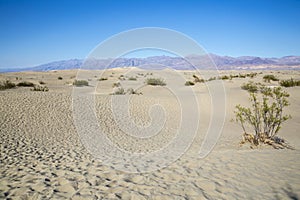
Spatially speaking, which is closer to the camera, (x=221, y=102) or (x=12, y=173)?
(x=12, y=173)

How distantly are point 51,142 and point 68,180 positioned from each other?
12.6 ft

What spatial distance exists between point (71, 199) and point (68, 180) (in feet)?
2.88

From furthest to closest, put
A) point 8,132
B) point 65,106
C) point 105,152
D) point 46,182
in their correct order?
point 65,106 < point 8,132 < point 105,152 < point 46,182

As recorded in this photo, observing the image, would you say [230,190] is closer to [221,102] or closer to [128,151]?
[128,151]

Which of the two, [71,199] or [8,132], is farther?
[8,132]

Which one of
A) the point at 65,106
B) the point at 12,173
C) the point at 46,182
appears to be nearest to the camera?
the point at 46,182

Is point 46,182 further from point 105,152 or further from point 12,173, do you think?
point 105,152

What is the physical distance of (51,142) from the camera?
8.08 meters

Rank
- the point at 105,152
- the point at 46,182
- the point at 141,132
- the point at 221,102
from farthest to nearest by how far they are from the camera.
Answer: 1. the point at 221,102
2. the point at 141,132
3. the point at 105,152
4. the point at 46,182

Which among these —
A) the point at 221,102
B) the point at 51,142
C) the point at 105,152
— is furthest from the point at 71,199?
the point at 221,102

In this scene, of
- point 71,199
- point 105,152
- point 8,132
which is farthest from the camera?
point 8,132

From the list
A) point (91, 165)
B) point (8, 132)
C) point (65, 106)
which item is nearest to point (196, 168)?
point (91, 165)

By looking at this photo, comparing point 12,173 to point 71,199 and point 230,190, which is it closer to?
point 71,199

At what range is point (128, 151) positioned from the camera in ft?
24.5
